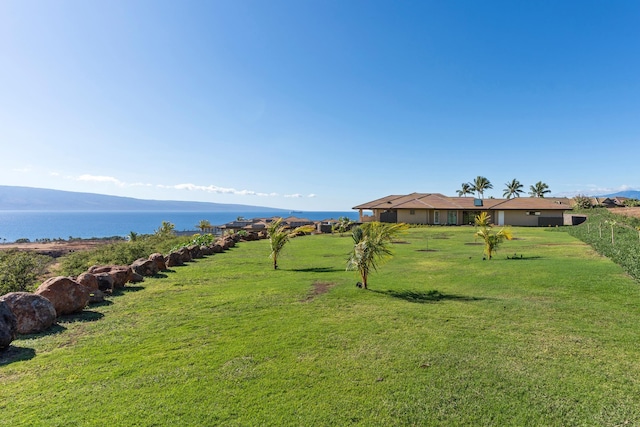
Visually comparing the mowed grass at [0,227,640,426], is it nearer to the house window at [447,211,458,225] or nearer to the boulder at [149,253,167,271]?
the boulder at [149,253,167,271]

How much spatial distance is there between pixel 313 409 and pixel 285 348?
1.75 metres

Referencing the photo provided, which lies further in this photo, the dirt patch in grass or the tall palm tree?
the tall palm tree

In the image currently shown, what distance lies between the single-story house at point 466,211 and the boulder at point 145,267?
31356mm

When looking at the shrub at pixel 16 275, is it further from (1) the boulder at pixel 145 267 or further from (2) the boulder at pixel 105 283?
(2) the boulder at pixel 105 283

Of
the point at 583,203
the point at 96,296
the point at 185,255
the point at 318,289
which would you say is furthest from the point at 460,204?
the point at 96,296

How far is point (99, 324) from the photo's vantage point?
276 inches

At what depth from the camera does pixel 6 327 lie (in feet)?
17.7

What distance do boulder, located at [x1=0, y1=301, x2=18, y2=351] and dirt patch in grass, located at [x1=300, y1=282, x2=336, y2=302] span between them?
18.0 ft

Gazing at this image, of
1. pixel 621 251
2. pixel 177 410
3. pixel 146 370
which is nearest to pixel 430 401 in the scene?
pixel 177 410

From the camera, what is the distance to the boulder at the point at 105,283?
9453 millimetres

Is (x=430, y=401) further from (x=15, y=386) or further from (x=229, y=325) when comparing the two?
(x=15, y=386)

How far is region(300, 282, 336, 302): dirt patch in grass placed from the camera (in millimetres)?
9109

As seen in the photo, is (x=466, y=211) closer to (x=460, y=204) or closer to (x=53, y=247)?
(x=460, y=204)

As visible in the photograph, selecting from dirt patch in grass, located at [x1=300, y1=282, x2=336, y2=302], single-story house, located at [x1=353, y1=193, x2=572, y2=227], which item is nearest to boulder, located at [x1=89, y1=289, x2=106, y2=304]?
dirt patch in grass, located at [x1=300, y1=282, x2=336, y2=302]
